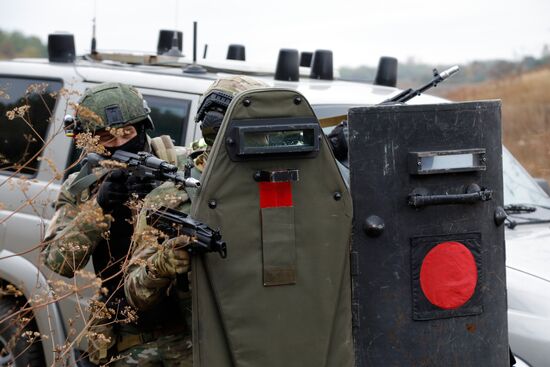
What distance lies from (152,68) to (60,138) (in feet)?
2.65

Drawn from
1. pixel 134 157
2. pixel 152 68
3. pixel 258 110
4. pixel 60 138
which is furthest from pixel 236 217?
pixel 152 68

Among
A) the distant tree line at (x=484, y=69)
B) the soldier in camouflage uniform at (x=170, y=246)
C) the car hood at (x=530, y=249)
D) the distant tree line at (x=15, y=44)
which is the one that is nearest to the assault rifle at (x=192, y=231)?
the soldier in camouflage uniform at (x=170, y=246)

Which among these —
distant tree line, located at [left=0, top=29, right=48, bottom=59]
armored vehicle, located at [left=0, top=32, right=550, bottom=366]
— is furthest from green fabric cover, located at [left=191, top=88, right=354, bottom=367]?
distant tree line, located at [left=0, top=29, right=48, bottom=59]

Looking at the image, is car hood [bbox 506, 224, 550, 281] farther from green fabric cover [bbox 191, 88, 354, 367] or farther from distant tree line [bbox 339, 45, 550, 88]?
distant tree line [bbox 339, 45, 550, 88]

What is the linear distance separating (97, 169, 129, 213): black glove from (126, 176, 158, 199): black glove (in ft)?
0.10

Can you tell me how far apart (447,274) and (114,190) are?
1.32 m

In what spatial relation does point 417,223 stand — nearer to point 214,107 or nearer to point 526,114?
point 214,107

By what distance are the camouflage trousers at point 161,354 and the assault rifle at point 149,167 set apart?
664mm

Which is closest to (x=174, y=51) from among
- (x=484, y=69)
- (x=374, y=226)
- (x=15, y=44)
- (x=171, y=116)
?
(x=171, y=116)

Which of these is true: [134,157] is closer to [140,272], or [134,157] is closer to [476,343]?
[140,272]

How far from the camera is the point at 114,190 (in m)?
3.82

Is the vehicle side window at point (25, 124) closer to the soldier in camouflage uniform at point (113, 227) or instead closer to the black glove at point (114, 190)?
the soldier in camouflage uniform at point (113, 227)

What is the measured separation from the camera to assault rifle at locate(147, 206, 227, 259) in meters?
3.09

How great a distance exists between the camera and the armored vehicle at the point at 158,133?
4.79m
